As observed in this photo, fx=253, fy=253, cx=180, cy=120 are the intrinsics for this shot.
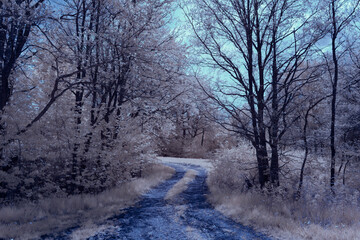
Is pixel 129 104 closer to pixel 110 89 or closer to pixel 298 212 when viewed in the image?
pixel 110 89

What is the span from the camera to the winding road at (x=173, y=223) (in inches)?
224

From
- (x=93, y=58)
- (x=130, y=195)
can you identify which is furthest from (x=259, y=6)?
(x=130, y=195)

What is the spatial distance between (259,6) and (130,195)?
8580 millimetres

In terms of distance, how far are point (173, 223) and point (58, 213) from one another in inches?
130

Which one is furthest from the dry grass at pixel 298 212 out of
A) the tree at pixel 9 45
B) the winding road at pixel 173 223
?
the tree at pixel 9 45

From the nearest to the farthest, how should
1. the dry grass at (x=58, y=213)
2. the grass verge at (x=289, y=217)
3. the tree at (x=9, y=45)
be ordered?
the grass verge at (x=289, y=217) → the dry grass at (x=58, y=213) → the tree at (x=9, y=45)

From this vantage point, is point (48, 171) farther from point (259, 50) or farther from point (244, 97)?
point (259, 50)

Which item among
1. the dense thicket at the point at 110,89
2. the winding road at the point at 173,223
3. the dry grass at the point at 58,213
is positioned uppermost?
the dense thicket at the point at 110,89

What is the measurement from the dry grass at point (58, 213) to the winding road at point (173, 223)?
0.45 meters

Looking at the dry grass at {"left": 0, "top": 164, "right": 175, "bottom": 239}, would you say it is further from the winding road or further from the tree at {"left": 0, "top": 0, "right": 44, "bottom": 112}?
the tree at {"left": 0, "top": 0, "right": 44, "bottom": 112}

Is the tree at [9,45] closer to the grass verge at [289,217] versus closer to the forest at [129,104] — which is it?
the forest at [129,104]

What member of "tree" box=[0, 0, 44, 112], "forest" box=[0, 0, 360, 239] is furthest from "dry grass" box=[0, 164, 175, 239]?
"tree" box=[0, 0, 44, 112]

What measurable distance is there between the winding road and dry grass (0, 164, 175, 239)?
17.9 inches

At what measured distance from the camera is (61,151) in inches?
374
